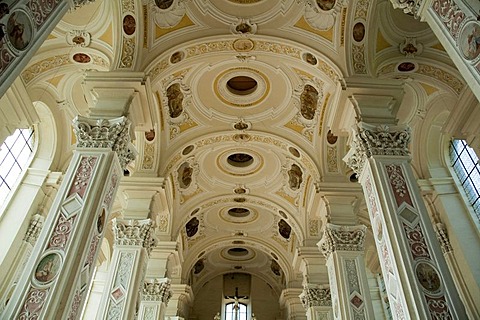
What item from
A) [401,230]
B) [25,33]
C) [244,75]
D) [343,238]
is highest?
[244,75]

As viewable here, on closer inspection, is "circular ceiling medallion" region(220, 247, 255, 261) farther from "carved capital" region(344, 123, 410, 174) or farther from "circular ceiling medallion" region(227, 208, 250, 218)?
"carved capital" region(344, 123, 410, 174)

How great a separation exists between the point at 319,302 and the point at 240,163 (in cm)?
565

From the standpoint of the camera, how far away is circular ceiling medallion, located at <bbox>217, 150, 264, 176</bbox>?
1571 centimetres

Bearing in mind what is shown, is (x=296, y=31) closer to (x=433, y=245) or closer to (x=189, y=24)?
(x=189, y=24)

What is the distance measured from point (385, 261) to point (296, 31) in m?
6.09

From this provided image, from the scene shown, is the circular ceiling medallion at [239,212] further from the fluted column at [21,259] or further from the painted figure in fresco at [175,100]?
the fluted column at [21,259]

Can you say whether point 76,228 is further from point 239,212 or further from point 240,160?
point 239,212

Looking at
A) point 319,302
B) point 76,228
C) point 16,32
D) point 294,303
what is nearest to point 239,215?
point 294,303

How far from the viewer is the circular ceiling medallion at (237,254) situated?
2272 centimetres

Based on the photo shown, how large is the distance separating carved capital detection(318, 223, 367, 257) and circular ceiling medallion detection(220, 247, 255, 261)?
11.9m

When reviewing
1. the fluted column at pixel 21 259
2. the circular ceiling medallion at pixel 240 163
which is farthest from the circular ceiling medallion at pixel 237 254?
the fluted column at pixel 21 259

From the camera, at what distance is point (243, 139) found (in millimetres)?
14359

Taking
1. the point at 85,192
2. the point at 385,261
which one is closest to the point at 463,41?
the point at 385,261

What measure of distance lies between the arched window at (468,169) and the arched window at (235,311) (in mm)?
14429
